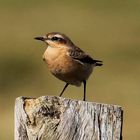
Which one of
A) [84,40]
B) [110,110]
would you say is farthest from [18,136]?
[84,40]

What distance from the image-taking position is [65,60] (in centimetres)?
1148

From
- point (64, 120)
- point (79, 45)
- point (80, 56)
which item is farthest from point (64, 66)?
point (79, 45)

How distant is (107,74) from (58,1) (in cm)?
1637

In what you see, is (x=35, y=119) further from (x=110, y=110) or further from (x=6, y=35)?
(x=6, y=35)

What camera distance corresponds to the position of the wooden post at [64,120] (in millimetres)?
6367

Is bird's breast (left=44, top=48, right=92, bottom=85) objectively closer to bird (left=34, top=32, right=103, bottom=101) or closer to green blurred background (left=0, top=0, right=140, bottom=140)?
bird (left=34, top=32, right=103, bottom=101)

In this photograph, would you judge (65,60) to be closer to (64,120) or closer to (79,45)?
(64,120)

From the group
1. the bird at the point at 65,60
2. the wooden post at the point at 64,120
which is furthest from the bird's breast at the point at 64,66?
the wooden post at the point at 64,120

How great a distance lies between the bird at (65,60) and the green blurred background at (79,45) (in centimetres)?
568

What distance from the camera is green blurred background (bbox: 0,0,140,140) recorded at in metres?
22.9

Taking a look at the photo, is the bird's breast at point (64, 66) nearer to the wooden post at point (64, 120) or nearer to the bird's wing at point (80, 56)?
the bird's wing at point (80, 56)

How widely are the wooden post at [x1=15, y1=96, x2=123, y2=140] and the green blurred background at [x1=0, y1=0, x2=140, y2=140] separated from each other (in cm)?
1077

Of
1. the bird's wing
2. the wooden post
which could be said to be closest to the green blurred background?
the bird's wing

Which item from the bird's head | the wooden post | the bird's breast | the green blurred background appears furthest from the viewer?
the green blurred background
